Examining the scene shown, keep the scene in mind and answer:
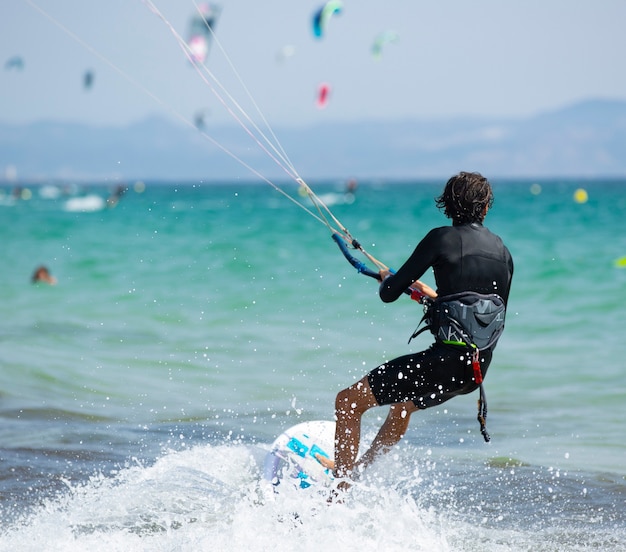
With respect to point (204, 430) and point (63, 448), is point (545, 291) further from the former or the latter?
point (63, 448)

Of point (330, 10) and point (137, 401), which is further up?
point (330, 10)

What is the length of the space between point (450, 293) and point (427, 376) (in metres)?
0.42

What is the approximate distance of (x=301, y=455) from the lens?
18.6 feet

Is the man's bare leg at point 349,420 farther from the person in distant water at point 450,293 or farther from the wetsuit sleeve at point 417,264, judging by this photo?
the wetsuit sleeve at point 417,264

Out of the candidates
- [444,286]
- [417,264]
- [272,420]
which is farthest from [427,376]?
[272,420]

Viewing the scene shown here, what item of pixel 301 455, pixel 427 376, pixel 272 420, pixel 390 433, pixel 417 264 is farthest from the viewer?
pixel 272 420

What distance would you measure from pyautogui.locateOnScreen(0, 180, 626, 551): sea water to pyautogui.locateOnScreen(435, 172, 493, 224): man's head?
1.40 m

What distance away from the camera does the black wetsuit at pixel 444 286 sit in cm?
455

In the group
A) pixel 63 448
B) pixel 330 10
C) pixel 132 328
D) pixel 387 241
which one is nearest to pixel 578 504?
pixel 63 448

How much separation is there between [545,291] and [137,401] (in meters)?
8.20

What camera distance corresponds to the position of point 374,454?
5129mm

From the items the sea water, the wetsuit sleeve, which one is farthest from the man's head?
the sea water

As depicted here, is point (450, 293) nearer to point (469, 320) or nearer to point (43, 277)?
point (469, 320)

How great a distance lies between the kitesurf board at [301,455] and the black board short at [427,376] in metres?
0.84
